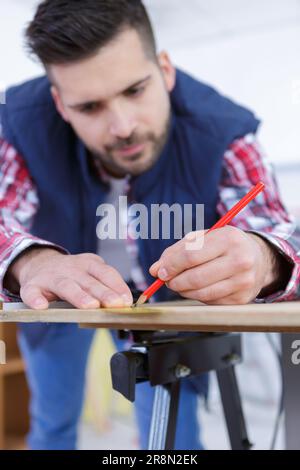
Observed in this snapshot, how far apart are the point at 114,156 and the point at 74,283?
432 mm

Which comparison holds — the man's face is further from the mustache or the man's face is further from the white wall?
the white wall

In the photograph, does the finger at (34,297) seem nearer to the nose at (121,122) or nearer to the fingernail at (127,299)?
the fingernail at (127,299)

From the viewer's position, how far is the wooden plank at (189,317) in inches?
17.3

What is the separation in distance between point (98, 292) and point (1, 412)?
5.11ft

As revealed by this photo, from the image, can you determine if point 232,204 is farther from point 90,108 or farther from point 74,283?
point 74,283

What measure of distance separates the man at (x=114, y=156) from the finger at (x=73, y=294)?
4 centimetres

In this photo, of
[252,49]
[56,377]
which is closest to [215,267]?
[56,377]

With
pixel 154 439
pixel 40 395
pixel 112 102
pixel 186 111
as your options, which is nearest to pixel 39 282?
pixel 154 439

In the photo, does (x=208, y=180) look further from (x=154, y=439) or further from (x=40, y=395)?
(x=40, y=395)

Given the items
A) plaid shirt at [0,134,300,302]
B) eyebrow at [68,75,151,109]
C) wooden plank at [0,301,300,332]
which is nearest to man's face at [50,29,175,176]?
eyebrow at [68,75,151,109]

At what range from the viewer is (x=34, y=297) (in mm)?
562

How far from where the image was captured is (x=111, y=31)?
2.92 ft

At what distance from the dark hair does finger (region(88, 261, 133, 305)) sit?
412 mm

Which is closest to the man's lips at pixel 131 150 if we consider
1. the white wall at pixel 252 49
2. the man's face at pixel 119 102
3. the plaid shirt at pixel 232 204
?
the man's face at pixel 119 102
